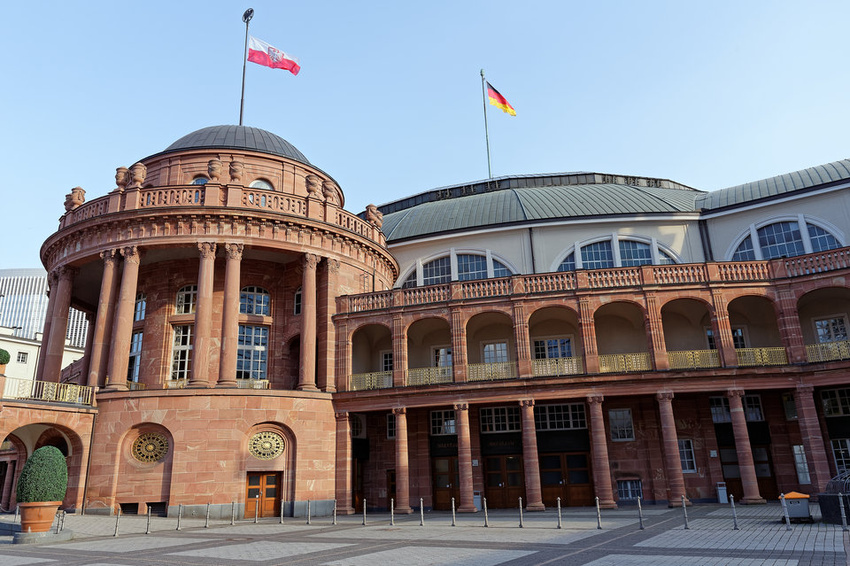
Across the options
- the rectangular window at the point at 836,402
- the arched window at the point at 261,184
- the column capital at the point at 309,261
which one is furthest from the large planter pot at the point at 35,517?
the rectangular window at the point at 836,402

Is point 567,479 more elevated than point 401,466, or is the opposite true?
point 401,466

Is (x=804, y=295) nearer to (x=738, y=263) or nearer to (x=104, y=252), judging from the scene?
(x=738, y=263)

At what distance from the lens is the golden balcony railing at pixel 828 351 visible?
26.6 m

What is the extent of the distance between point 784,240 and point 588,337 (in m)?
15.0

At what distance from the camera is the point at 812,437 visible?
2542 centimetres

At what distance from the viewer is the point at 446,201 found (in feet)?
147

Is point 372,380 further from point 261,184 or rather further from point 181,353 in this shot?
point 261,184

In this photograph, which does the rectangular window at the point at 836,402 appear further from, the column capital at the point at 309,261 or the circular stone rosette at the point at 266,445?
the circular stone rosette at the point at 266,445

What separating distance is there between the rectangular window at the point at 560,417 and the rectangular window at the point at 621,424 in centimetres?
129

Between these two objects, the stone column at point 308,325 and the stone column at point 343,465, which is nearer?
the stone column at point 343,465

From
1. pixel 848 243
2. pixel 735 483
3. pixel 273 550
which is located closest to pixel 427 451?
pixel 735 483

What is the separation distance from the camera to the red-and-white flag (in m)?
34.5

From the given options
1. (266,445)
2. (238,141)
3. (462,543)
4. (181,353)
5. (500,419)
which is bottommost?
(462,543)

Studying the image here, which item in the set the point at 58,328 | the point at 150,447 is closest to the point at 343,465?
the point at 150,447
